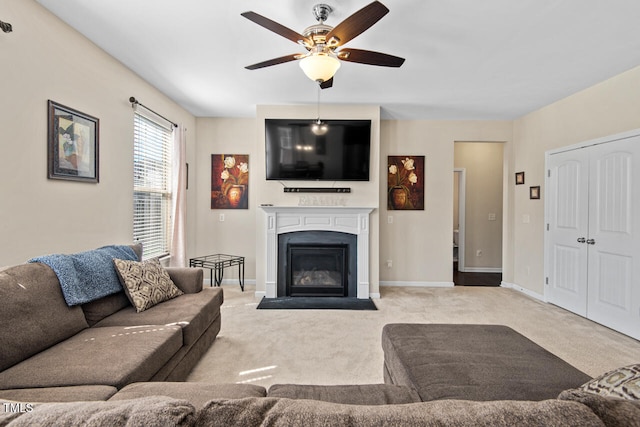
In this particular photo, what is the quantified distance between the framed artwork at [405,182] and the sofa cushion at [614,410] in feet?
14.7

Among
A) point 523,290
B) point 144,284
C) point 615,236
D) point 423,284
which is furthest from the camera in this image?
point 423,284

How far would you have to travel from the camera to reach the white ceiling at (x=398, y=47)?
7.23ft

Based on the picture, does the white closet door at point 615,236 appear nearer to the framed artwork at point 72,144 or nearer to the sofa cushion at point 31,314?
the sofa cushion at point 31,314

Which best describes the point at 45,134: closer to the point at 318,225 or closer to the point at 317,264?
the point at 318,225

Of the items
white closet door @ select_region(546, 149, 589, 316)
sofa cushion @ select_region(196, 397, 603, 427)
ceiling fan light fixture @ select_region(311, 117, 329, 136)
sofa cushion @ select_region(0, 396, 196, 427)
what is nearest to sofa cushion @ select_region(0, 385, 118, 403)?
sofa cushion @ select_region(0, 396, 196, 427)

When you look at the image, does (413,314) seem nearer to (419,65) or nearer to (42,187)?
(419,65)

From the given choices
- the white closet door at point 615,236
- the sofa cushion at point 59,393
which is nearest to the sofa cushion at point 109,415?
the sofa cushion at point 59,393

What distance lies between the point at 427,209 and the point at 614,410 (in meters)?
4.61

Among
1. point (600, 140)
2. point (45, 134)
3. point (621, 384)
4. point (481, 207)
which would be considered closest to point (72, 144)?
point (45, 134)

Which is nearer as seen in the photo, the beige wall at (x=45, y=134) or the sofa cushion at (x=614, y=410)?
the sofa cushion at (x=614, y=410)

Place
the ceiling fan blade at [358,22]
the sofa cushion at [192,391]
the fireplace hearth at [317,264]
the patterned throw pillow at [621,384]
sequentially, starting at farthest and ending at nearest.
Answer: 1. the fireplace hearth at [317,264]
2. the ceiling fan blade at [358,22]
3. the sofa cushion at [192,391]
4. the patterned throw pillow at [621,384]

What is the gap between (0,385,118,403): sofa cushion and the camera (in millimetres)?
1233

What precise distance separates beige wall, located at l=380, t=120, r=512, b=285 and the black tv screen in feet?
2.74

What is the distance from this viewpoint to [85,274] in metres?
2.06
